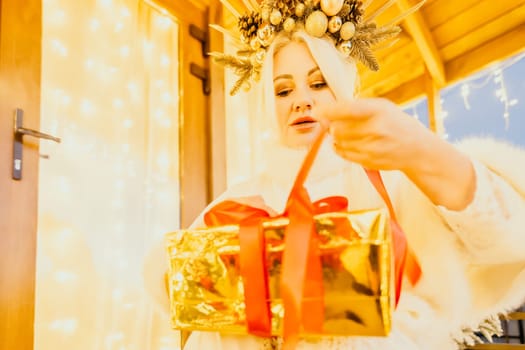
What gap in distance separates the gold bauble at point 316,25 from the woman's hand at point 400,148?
39 centimetres

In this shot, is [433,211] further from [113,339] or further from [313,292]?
[113,339]

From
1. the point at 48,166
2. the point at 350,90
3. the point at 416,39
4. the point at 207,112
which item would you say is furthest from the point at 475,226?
the point at 416,39

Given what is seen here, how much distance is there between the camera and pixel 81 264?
5.93 feet

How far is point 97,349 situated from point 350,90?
159cm

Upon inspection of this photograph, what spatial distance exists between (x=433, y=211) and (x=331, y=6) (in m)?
0.45

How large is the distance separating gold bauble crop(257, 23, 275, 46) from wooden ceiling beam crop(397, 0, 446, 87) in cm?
172

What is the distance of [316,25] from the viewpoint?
2.63ft

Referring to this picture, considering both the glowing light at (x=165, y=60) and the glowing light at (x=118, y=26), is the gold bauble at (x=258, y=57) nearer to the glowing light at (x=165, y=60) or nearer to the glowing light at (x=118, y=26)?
the glowing light at (x=118, y=26)

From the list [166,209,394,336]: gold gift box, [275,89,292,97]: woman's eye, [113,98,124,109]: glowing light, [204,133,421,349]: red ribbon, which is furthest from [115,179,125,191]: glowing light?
[204,133,421,349]: red ribbon

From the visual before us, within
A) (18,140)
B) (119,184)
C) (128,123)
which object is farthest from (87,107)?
(18,140)

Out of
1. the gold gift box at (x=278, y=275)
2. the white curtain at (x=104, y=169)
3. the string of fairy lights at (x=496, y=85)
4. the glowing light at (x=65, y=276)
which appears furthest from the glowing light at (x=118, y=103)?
the string of fairy lights at (x=496, y=85)

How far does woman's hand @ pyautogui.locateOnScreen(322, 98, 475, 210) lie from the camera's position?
1.46 feet

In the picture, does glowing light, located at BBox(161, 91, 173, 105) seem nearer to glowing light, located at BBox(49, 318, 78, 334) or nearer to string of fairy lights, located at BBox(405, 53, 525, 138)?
glowing light, located at BBox(49, 318, 78, 334)

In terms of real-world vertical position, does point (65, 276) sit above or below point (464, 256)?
below
